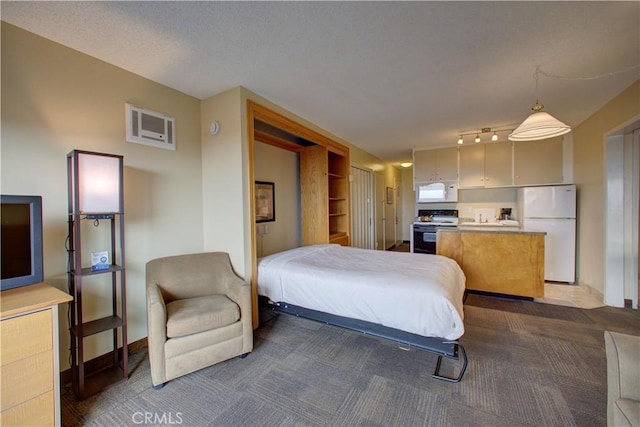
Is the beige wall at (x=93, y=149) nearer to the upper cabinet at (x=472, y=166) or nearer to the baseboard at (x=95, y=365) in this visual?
the baseboard at (x=95, y=365)

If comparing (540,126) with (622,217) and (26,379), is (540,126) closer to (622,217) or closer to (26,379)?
(622,217)

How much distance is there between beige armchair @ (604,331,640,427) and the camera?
1.06 m

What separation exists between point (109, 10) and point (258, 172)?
84.6 inches

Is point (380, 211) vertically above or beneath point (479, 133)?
beneath

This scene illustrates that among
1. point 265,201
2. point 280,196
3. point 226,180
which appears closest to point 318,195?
point 280,196

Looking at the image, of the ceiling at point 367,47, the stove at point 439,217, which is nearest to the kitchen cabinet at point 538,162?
the stove at point 439,217

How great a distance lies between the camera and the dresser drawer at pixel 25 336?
1.27 metres

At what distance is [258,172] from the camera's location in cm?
358

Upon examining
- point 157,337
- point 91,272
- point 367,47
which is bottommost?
point 157,337

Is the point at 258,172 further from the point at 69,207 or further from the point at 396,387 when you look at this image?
the point at 396,387

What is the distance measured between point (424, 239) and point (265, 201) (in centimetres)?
298

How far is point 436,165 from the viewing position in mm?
5266

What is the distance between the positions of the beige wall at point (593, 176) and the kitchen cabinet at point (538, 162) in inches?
8.3

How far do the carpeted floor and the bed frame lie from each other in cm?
8
